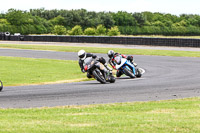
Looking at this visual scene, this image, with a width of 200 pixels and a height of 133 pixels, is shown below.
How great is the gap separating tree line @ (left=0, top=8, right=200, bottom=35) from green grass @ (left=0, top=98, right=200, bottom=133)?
6525cm

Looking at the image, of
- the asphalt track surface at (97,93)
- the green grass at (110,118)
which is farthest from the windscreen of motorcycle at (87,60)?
the green grass at (110,118)

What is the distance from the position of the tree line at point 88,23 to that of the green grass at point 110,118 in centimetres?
6525

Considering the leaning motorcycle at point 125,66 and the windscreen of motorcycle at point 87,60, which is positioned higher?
the windscreen of motorcycle at point 87,60

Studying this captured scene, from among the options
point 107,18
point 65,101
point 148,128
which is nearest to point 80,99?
point 65,101

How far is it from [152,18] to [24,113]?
129 meters

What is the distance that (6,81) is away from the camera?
1825 cm

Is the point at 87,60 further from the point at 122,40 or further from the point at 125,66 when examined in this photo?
the point at 122,40

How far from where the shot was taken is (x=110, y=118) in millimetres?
8781

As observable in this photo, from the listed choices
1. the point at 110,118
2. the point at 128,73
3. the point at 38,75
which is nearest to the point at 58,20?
the point at 38,75

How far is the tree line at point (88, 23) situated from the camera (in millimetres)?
84312

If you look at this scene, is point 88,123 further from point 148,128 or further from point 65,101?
point 65,101

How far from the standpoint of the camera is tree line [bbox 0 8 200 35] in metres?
84.3

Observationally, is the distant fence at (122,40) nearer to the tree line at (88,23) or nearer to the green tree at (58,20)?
the tree line at (88,23)

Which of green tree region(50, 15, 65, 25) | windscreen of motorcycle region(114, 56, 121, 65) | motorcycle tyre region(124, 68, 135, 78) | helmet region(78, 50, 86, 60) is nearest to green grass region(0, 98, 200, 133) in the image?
helmet region(78, 50, 86, 60)
